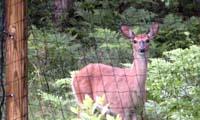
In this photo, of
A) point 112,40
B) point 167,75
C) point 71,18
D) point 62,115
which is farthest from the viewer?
point 71,18

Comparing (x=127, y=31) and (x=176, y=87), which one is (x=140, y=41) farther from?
(x=176, y=87)

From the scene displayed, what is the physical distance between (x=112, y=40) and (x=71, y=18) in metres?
2.42

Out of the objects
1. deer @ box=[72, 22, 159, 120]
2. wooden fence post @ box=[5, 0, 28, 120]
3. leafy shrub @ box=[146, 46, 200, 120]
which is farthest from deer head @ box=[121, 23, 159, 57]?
wooden fence post @ box=[5, 0, 28, 120]

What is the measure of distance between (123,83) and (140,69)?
26cm

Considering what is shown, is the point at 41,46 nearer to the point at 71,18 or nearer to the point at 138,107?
the point at 71,18

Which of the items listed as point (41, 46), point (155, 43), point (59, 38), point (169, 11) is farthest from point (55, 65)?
point (169, 11)

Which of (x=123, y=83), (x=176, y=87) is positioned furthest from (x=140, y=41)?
(x=176, y=87)

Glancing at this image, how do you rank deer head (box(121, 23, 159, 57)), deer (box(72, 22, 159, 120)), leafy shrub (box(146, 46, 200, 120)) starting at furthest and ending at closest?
deer head (box(121, 23, 159, 57)), deer (box(72, 22, 159, 120)), leafy shrub (box(146, 46, 200, 120))

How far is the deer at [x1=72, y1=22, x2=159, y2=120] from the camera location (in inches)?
287

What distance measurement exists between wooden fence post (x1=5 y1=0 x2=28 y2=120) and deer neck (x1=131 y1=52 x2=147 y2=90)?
2884 mm

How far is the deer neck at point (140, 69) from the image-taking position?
289 inches

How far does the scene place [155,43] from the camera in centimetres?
1195

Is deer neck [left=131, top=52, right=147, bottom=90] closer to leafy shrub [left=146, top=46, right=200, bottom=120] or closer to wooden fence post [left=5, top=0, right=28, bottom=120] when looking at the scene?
leafy shrub [left=146, top=46, right=200, bottom=120]

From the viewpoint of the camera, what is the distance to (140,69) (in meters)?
7.42
